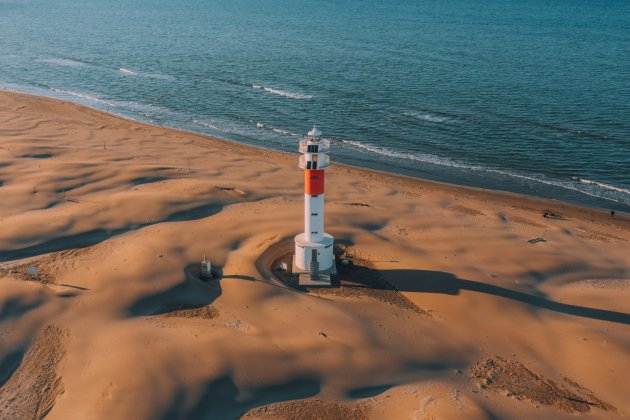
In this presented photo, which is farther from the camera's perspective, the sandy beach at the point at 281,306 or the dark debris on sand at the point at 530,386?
the dark debris on sand at the point at 530,386

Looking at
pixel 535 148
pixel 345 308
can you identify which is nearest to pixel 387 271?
pixel 345 308

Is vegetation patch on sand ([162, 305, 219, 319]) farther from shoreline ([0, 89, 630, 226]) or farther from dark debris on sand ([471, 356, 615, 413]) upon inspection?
shoreline ([0, 89, 630, 226])

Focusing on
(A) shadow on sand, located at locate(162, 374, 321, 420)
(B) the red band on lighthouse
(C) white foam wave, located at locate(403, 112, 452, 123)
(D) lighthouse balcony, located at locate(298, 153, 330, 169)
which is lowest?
(A) shadow on sand, located at locate(162, 374, 321, 420)

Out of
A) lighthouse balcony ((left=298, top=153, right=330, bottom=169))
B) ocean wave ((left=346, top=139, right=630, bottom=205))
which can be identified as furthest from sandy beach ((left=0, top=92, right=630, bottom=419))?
ocean wave ((left=346, top=139, right=630, bottom=205))

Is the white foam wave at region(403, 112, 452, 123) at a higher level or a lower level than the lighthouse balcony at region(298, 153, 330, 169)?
lower

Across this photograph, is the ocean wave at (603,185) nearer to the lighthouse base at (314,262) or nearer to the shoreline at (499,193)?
the shoreline at (499,193)

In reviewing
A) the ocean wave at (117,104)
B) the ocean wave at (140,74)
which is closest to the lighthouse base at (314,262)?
the ocean wave at (117,104)

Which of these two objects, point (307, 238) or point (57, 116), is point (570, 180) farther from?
point (57, 116)
